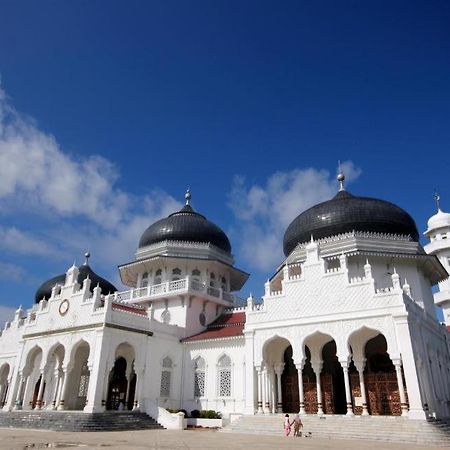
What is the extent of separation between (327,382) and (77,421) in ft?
41.6

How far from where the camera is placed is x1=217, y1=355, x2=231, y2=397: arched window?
964 inches

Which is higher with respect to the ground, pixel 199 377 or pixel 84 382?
pixel 199 377

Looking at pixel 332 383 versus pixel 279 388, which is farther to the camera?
pixel 279 388

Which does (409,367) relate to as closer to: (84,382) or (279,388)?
(279,388)

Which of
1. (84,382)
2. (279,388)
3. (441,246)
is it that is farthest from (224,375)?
(441,246)

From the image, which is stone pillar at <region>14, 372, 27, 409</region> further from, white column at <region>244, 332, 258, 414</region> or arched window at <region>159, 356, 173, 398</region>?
white column at <region>244, 332, 258, 414</region>

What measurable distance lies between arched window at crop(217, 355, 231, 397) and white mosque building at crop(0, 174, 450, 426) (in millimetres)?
70

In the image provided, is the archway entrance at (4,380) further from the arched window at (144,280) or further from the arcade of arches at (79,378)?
the arched window at (144,280)

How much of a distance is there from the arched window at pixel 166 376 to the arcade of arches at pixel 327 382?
659 centimetres

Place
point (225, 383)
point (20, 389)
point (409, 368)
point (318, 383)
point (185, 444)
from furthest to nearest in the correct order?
point (20, 389), point (225, 383), point (318, 383), point (409, 368), point (185, 444)

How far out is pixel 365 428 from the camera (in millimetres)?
16594

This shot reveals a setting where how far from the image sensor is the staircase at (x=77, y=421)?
19.8 metres

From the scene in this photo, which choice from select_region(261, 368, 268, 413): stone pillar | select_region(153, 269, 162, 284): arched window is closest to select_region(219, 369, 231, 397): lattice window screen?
select_region(261, 368, 268, 413): stone pillar

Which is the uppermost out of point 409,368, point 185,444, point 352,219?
point 352,219
